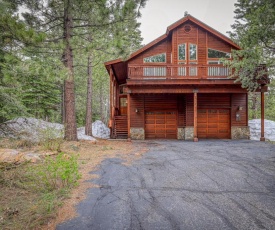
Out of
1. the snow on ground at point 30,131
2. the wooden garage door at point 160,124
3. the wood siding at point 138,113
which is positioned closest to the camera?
the snow on ground at point 30,131

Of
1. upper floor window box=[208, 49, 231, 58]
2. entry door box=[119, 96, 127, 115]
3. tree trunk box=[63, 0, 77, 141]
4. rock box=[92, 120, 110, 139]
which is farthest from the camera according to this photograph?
rock box=[92, 120, 110, 139]

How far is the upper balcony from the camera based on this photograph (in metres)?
11.0

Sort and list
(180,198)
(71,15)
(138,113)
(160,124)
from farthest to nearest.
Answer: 1. (160,124)
2. (138,113)
3. (71,15)
4. (180,198)

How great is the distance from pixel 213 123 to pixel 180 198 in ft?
34.9

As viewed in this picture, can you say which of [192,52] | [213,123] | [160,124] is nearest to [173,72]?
[192,52]

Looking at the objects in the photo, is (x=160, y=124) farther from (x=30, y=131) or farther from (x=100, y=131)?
(x=30, y=131)

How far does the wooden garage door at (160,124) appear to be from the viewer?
13.2 meters

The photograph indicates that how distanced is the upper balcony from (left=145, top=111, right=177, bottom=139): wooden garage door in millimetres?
2925

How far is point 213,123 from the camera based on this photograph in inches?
509

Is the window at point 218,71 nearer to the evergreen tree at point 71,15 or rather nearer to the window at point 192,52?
the window at point 192,52

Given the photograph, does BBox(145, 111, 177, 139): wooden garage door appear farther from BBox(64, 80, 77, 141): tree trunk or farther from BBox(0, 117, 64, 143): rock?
BBox(0, 117, 64, 143): rock

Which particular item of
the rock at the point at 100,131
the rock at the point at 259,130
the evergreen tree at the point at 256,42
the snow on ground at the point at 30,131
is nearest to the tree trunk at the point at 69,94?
the snow on ground at the point at 30,131

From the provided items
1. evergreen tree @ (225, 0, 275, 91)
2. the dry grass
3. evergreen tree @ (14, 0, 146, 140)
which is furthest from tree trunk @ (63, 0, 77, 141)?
evergreen tree @ (225, 0, 275, 91)

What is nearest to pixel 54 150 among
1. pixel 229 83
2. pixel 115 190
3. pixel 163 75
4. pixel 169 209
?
pixel 115 190
